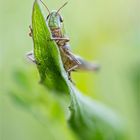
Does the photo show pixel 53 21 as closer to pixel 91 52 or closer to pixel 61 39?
pixel 61 39

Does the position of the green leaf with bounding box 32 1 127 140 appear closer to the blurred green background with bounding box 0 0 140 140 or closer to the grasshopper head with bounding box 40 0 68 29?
the grasshopper head with bounding box 40 0 68 29

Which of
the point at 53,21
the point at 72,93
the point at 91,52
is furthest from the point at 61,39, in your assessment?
the point at 91,52

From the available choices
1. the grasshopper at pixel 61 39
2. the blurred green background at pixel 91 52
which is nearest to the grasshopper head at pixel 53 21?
the grasshopper at pixel 61 39

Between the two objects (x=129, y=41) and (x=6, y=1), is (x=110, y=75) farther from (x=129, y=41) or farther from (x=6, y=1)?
(x=6, y=1)

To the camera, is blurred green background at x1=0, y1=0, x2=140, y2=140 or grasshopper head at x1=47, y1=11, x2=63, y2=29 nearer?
grasshopper head at x1=47, y1=11, x2=63, y2=29

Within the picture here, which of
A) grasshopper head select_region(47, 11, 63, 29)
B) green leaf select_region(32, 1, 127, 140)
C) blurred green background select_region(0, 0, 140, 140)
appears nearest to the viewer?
green leaf select_region(32, 1, 127, 140)

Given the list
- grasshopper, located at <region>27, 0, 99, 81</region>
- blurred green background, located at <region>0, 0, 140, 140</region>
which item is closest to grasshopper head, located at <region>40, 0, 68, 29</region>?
grasshopper, located at <region>27, 0, 99, 81</region>
